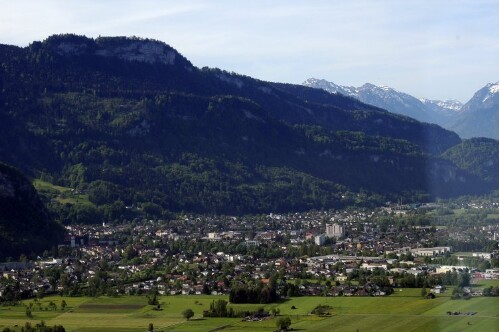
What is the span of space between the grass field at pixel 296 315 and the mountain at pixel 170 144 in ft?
149

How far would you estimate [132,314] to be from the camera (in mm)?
49938

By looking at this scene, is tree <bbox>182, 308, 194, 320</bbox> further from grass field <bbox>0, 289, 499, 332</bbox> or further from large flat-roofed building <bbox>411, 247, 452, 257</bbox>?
large flat-roofed building <bbox>411, 247, 452, 257</bbox>

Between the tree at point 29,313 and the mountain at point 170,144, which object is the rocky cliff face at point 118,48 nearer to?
the mountain at point 170,144

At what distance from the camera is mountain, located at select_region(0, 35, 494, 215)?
11438 centimetres

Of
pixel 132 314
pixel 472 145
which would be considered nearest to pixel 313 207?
pixel 472 145

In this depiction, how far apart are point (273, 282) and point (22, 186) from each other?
3448 centimetres

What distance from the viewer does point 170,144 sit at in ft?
424

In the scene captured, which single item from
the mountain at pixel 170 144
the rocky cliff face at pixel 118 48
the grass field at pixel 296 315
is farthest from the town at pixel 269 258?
the rocky cliff face at pixel 118 48

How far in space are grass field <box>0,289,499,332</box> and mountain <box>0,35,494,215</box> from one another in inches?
1788

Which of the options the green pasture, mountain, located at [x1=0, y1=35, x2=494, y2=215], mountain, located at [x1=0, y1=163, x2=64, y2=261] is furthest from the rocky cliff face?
mountain, located at [x1=0, y1=163, x2=64, y2=261]

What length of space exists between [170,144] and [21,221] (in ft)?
158

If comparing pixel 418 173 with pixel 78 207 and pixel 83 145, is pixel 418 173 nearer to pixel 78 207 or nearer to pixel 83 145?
pixel 83 145

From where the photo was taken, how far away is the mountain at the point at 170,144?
114m

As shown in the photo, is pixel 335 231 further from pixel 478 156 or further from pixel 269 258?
pixel 478 156
